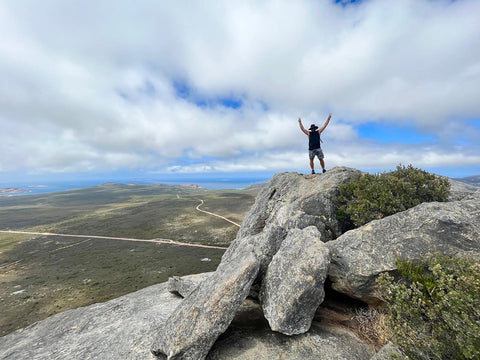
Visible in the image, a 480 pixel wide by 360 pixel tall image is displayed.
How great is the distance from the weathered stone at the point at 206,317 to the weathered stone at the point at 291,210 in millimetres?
2302

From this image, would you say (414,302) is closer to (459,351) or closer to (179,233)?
(459,351)

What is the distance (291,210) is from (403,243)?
28.2 ft

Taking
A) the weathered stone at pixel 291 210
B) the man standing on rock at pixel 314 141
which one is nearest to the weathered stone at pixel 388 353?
Answer: the weathered stone at pixel 291 210

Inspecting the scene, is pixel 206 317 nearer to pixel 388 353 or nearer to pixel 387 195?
pixel 388 353

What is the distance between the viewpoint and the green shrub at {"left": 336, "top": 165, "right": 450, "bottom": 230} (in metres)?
15.4

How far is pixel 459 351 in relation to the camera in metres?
5.98

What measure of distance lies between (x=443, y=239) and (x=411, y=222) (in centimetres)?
146

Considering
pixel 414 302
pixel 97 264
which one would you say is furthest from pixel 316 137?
pixel 97 264

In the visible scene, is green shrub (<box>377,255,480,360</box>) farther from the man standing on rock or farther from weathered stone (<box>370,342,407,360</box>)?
the man standing on rock

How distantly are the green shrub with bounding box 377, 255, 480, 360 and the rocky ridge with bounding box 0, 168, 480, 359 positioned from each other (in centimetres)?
263

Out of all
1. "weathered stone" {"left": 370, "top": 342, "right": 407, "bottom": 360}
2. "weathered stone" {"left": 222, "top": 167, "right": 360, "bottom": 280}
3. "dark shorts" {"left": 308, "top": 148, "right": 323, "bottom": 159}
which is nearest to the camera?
"weathered stone" {"left": 370, "top": 342, "right": 407, "bottom": 360}

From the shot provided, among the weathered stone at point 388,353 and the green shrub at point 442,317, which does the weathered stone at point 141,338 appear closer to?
the weathered stone at point 388,353

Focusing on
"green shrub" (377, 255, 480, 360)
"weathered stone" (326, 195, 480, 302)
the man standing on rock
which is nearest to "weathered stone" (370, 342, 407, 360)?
"green shrub" (377, 255, 480, 360)

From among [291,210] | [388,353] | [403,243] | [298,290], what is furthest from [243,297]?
[291,210]
